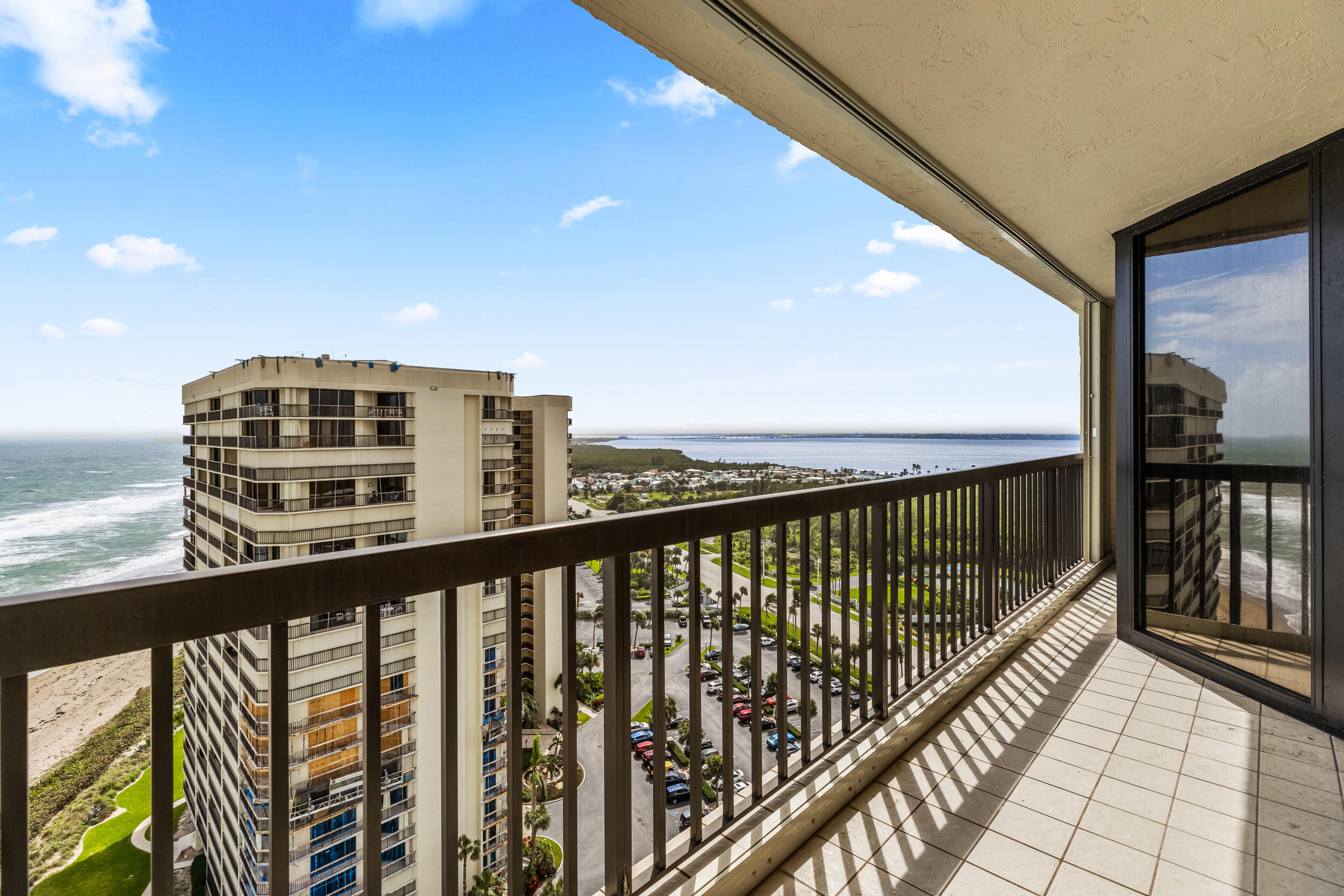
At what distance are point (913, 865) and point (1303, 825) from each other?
1.20m

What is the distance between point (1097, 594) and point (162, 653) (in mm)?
5015

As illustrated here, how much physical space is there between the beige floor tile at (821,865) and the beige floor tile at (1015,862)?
0.34m

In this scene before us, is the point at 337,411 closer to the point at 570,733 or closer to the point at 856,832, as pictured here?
the point at 570,733

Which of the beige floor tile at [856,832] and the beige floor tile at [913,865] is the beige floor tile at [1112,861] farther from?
the beige floor tile at [856,832]

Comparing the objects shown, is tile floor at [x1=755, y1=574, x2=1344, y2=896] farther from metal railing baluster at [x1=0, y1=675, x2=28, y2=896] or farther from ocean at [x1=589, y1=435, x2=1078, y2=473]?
metal railing baluster at [x1=0, y1=675, x2=28, y2=896]

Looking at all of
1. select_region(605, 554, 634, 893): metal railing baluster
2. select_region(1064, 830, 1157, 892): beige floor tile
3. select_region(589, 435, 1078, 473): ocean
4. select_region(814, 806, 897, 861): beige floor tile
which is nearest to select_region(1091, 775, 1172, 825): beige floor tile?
select_region(1064, 830, 1157, 892): beige floor tile

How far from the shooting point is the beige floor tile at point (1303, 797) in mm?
1704

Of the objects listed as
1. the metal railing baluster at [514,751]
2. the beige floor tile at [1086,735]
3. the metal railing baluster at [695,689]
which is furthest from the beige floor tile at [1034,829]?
the metal railing baluster at [514,751]

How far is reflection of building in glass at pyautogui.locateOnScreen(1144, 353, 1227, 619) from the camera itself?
2.83 metres

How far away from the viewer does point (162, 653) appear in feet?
2.42

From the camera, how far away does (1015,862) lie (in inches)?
60.0

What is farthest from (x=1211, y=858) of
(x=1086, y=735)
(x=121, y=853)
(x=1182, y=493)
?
(x=121, y=853)

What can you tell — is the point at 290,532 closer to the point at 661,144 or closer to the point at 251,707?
the point at 251,707

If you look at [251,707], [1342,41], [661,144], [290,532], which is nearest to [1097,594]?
[1342,41]
